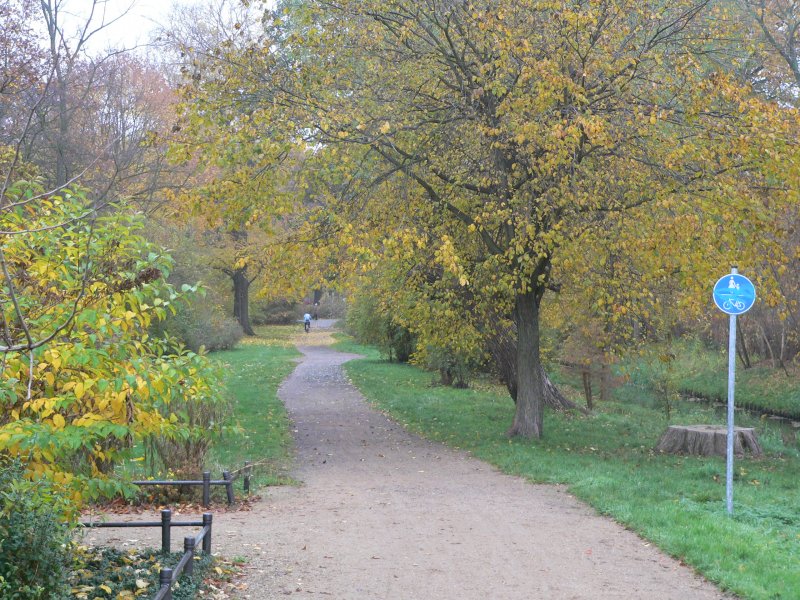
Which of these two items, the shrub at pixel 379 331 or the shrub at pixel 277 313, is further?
the shrub at pixel 277 313

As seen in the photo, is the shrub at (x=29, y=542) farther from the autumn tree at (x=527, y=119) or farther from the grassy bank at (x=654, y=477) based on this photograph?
the autumn tree at (x=527, y=119)

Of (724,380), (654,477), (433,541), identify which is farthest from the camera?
(724,380)

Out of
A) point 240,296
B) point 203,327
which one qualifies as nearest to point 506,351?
point 203,327

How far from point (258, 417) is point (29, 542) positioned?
49.5ft

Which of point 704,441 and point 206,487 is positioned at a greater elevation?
point 206,487

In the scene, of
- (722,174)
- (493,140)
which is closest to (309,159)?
(493,140)

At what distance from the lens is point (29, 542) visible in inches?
180

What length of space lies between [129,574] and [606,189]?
992cm

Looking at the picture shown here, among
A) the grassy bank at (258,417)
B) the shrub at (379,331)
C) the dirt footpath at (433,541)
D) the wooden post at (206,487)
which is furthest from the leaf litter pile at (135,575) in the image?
the shrub at (379,331)

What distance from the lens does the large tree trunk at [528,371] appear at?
16.2 m

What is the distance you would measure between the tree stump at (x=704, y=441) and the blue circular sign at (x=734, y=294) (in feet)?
19.8

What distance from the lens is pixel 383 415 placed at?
2120cm

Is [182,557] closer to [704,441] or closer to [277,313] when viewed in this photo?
[704,441]

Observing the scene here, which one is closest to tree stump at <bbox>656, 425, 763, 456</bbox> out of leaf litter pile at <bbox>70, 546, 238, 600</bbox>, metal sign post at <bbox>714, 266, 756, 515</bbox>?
metal sign post at <bbox>714, 266, 756, 515</bbox>
